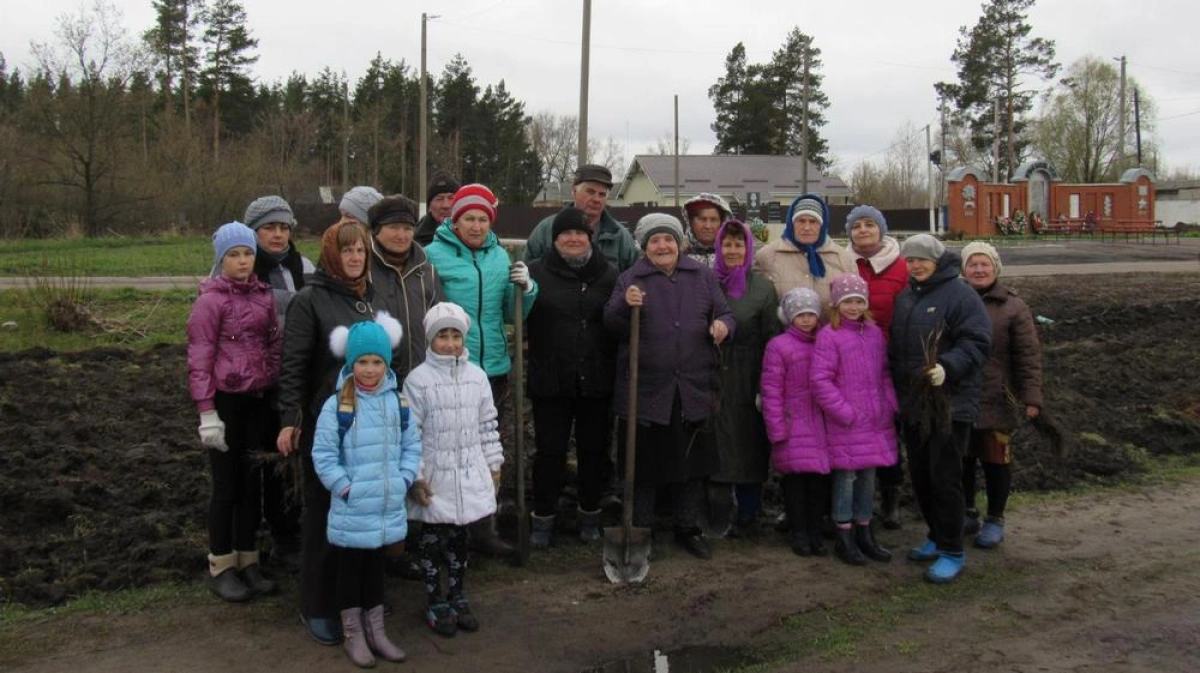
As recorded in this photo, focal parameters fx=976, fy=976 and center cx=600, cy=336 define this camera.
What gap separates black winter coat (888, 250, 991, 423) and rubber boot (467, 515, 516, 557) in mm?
2162

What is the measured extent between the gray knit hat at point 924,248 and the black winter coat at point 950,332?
0.04 m

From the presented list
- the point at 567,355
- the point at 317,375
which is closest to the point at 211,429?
the point at 317,375

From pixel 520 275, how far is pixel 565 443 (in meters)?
0.96

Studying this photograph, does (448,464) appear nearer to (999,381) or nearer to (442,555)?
(442,555)

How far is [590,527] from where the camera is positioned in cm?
529

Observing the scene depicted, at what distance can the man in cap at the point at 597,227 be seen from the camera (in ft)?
17.6

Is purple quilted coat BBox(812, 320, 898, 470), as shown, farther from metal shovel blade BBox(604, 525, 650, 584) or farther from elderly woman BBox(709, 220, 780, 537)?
metal shovel blade BBox(604, 525, 650, 584)

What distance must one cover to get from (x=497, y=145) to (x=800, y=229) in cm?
6051

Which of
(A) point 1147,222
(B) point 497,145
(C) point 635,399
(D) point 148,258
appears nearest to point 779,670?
(C) point 635,399

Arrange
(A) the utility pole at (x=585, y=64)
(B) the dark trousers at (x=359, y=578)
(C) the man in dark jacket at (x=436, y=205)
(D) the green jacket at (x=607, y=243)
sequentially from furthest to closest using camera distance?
(A) the utility pole at (x=585, y=64) → (C) the man in dark jacket at (x=436, y=205) → (D) the green jacket at (x=607, y=243) → (B) the dark trousers at (x=359, y=578)

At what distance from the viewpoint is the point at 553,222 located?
203 inches

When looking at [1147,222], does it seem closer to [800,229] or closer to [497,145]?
[497,145]

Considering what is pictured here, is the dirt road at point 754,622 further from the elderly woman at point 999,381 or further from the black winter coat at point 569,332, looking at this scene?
the black winter coat at point 569,332

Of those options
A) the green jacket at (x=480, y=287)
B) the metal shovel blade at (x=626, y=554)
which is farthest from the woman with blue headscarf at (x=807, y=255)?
the metal shovel blade at (x=626, y=554)
